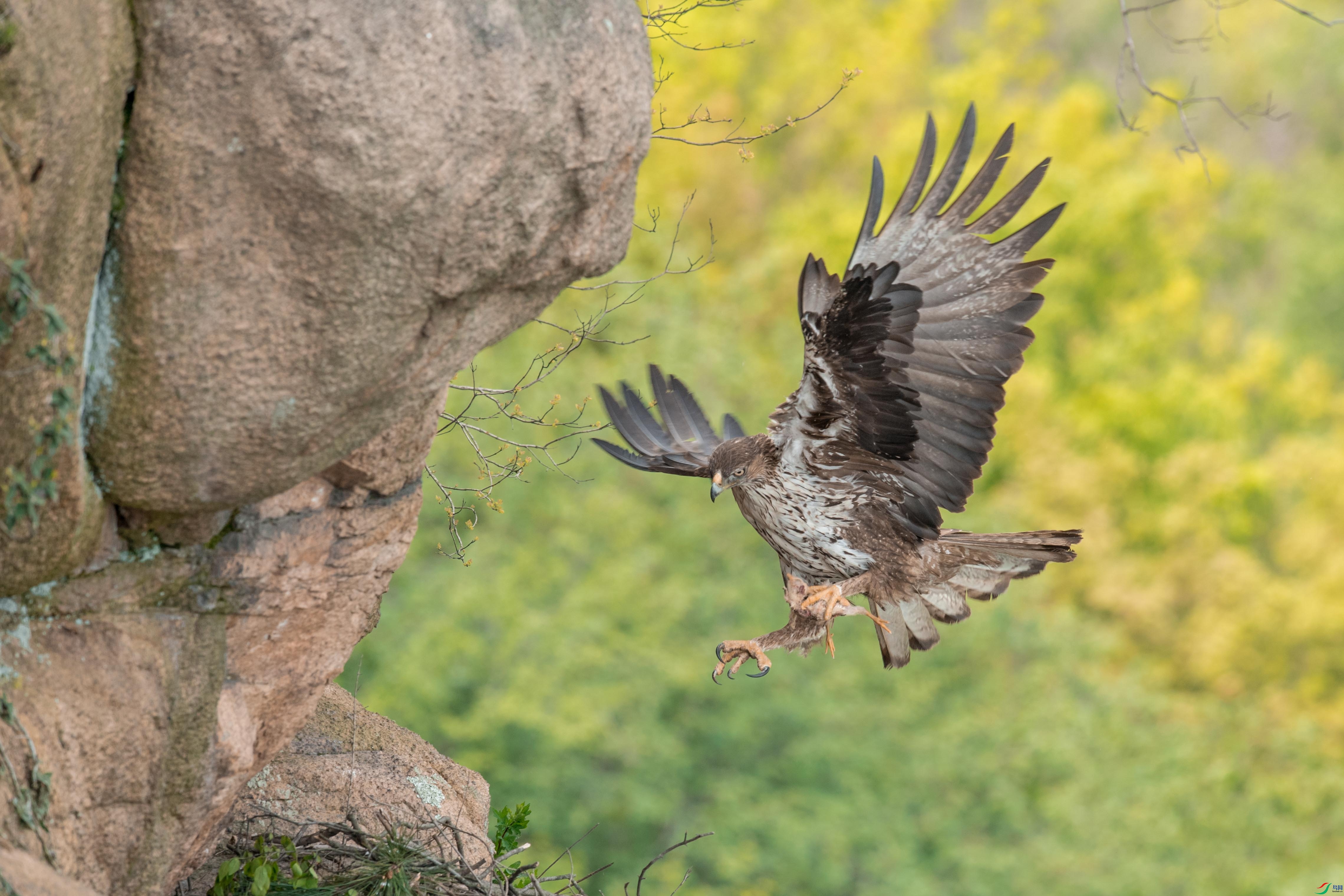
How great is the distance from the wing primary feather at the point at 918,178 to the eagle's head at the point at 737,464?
1013 millimetres

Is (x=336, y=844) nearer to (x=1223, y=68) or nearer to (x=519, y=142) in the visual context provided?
(x=519, y=142)

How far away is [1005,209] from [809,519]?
138cm

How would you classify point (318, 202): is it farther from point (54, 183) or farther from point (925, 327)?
point (925, 327)

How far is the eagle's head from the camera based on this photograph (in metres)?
4.87

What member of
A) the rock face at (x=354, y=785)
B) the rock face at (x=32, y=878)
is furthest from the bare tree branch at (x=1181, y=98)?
the rock face at (x=32, y=878)

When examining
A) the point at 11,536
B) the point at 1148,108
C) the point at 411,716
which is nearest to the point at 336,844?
the point at 11,536

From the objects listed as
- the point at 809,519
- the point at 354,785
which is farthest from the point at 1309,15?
the point at 354,785

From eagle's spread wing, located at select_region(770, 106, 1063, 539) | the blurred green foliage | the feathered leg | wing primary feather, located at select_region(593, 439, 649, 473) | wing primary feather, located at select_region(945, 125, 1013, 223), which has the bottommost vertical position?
the blurred green foliage

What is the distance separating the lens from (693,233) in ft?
76.3

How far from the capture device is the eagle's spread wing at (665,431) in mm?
5277

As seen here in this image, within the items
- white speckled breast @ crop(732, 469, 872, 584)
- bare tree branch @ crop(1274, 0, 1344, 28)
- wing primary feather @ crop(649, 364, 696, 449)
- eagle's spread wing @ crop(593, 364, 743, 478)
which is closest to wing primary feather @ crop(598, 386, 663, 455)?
eagle's spread wing @ crop(593, 364, 743, 478)

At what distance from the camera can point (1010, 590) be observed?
62.0ft

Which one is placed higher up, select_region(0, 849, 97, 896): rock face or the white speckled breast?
select_region(0, 849, 97, 896): rock face

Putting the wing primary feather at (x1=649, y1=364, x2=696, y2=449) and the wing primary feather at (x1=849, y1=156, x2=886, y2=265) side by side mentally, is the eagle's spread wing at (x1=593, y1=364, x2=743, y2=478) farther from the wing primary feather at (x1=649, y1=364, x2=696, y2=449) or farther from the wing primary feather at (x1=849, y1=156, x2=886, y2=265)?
the wing primary feather at (x1=849, y1=156, x2=886, y2=265)
